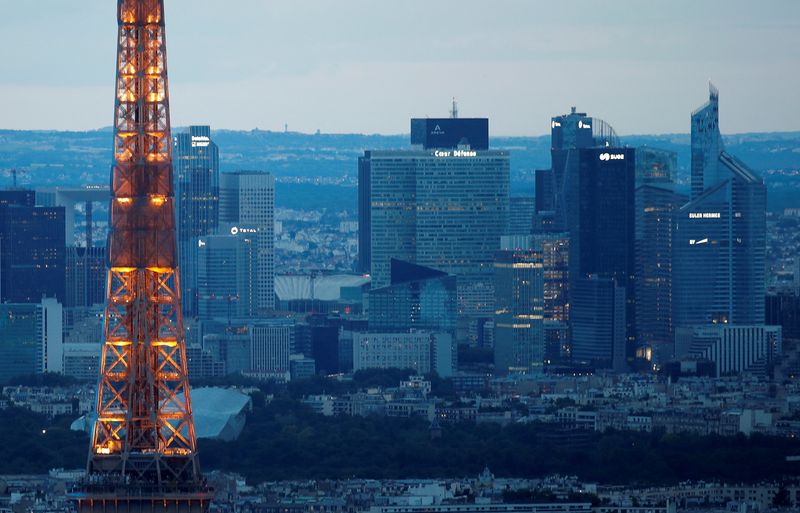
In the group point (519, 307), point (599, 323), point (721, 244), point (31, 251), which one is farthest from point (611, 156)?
point (31, 251)

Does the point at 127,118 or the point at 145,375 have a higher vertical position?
the point at 127,118

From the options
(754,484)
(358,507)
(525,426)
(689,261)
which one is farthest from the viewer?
(689,261)

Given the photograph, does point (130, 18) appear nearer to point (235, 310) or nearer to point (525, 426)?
point (525, 426)

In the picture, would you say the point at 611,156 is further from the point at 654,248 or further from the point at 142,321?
the point at 142,321

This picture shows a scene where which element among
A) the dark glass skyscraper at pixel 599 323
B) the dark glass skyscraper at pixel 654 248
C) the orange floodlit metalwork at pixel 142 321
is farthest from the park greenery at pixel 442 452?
the orange floodlit metalwork at pixel 142 321

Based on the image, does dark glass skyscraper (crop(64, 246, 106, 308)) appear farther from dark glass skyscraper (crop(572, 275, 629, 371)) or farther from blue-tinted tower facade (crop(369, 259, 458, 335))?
dark glass skyscraper (crop(572, 275, 629, 371))

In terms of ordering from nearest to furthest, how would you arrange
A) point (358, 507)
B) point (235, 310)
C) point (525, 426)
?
1. point (358, 507)
2. point (525, 426)
3. point (235, 310)

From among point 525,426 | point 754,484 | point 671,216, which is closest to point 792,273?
point 671,216
